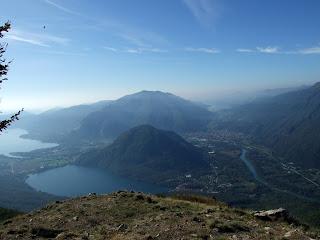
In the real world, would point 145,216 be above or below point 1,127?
below

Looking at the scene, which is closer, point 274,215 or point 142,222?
point 142,222

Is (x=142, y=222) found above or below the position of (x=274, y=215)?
above

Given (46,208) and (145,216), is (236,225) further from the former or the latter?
(46,208)

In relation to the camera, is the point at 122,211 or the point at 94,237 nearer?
the point at 94,237

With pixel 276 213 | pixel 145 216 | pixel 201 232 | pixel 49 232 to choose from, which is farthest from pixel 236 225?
pixel 49 232

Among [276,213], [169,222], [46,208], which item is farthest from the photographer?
[46,208]

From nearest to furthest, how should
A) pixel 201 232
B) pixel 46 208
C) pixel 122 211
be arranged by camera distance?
pixel 201 232
pixel 122 211
pixel 46 208

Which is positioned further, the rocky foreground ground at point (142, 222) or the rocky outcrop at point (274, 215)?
the rocky outcrop at point (274, 215)

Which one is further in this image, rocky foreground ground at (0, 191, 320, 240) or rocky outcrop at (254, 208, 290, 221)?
rocky outcrop at (254, 208, 290, 221)
